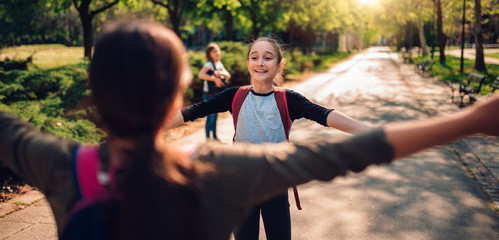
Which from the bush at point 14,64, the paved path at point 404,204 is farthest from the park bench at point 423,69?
the bush at point 14,64

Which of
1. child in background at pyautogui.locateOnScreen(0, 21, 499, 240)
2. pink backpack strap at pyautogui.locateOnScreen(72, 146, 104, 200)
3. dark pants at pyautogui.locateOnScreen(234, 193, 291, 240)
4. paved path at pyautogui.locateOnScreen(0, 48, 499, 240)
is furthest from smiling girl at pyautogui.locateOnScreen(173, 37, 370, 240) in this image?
pink backpack strap at pyautogui.locateOnScreen(72, 146, 104, 200)

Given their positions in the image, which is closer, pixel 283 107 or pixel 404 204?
pixel 283 107

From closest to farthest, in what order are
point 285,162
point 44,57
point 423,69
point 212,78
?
point 285,162 < point 212,78 < point 423,69 < point 44,57

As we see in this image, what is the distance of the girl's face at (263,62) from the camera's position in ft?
8.26

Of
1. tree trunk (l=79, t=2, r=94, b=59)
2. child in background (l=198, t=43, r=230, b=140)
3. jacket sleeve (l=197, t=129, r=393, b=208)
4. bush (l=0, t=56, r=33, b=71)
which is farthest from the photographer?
tree trunk (l=79, t=2, r=94, b=59)

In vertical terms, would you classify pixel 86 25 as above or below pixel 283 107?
above

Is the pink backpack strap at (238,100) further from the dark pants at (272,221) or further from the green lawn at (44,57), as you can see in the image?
the green lawn at (44,57)

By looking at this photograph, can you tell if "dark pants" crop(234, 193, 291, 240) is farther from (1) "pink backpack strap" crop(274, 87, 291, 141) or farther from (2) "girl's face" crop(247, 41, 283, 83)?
(2) "girl's face" crop(247, 41, 283, 83)

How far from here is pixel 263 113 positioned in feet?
8.03

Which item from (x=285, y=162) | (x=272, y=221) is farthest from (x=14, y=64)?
(x=285, y=162)

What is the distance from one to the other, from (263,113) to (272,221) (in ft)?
2.28

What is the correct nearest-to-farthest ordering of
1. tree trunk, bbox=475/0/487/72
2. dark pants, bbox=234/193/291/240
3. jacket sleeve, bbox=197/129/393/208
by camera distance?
jacket sleeve, bbox=197/129/393/208 → dark pants, bbox=234/193/291/240 → tree trunk, bbox=475/0/487/72

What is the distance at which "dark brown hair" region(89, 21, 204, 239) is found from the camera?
0.88 metres

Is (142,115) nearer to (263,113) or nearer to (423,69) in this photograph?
(263,113)
